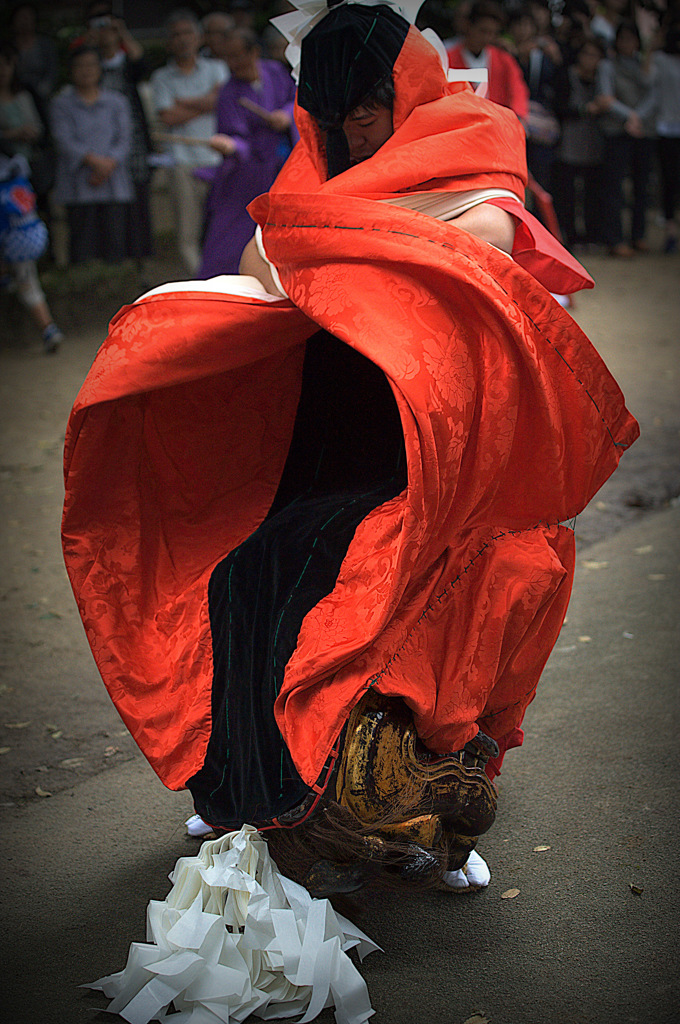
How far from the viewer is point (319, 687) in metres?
1.83

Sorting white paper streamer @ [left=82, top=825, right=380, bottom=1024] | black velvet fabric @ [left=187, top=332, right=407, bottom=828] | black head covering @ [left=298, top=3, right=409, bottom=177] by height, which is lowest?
white paper streamer @ [left=82, top=825, right=380, bottom=1024]

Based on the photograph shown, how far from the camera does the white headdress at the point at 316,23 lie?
6.60 ft

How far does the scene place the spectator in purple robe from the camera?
6020mm

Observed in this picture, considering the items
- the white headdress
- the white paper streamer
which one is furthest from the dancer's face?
the white paper streamer

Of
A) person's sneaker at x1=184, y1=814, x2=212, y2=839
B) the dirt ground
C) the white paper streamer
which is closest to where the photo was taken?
the white paper streamer

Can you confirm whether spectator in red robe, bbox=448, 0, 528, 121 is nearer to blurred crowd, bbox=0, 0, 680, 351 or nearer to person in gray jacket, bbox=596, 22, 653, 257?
blurred crowd, bbox=0, 0, 680, 351

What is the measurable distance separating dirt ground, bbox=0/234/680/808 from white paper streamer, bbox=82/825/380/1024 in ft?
2.75

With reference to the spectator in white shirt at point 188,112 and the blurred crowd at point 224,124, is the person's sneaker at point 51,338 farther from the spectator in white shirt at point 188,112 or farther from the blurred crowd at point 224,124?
the spectator in white shirt at point 188,112

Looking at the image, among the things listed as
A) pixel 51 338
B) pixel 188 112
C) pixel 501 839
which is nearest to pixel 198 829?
pixel 501 839

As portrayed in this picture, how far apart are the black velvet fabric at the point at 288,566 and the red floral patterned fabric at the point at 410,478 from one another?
0.19 ft

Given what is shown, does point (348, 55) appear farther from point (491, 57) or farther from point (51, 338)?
point (491, 57)

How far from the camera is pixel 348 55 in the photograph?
196 cm

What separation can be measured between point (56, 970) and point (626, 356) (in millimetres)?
5522

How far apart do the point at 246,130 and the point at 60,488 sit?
299 centimetres
